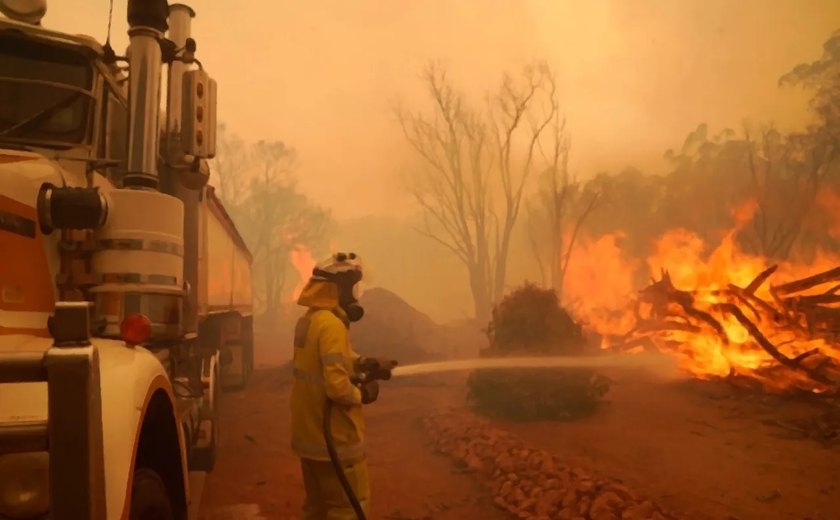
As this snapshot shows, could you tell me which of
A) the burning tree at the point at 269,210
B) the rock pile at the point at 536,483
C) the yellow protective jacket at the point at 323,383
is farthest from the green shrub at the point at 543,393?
the burning tree at the point at 269,210

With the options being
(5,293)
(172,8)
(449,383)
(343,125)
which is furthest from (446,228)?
(5,293)

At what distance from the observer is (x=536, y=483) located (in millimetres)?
5113

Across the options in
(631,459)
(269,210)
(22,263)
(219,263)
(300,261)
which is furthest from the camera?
(300,261)

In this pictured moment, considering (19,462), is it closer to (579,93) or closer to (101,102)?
(101,102)

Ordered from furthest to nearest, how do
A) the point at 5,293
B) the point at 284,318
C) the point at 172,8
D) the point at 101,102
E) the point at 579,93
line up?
the point at 284,318, the point at 579,93, the point at 172,8, the point at 101,102, the point at 5,293

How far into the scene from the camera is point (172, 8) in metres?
3.76

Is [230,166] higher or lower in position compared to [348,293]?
higher

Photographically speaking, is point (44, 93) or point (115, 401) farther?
point (44, 93)

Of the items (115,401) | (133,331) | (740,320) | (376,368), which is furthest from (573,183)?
(115,401)

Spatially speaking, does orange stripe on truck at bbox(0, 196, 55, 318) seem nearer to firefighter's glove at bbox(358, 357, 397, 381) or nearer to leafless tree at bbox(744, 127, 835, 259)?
firefighter's glove at bbox(358, 357, 397, 381)

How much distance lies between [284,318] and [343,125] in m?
7.81

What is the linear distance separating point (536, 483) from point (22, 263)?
172 inches

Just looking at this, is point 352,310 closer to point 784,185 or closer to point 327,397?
point 327,397

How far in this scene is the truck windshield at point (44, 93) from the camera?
2898 millimetres
